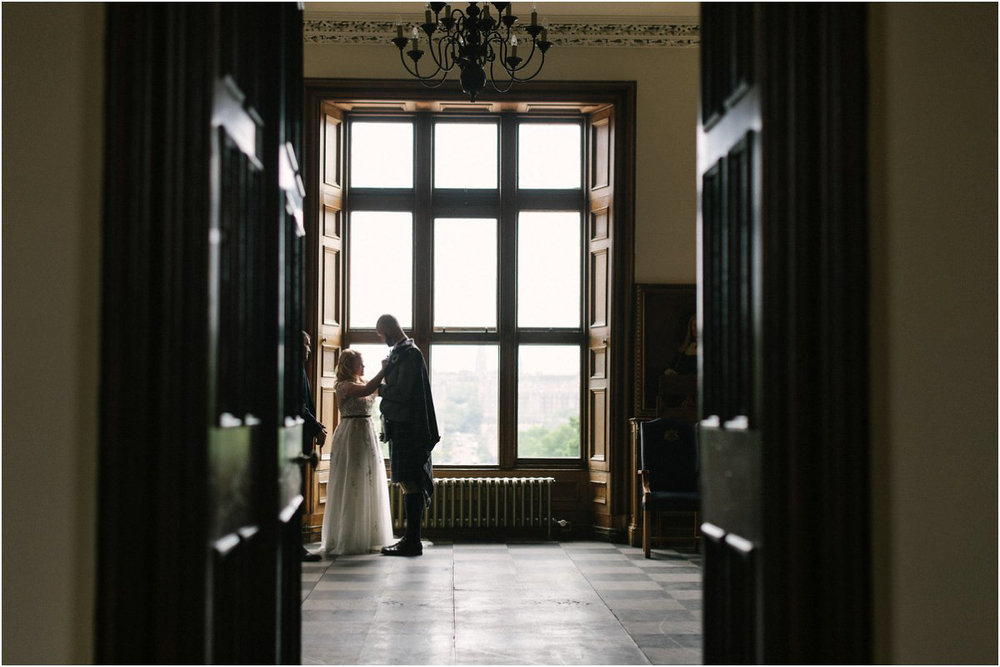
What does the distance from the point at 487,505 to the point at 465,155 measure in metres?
2.88

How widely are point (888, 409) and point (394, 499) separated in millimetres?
5926

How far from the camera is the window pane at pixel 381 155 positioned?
7949mm

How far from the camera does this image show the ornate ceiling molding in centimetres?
749

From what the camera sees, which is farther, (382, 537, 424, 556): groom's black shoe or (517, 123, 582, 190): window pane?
(517, 123, 582, 190): window pane

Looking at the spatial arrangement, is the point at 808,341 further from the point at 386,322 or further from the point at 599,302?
the point at 599,302

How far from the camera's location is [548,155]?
8.01 metres

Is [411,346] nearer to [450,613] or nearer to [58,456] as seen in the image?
[450,613]

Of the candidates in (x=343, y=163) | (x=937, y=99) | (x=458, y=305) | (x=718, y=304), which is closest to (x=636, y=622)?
(x=718, y=304)

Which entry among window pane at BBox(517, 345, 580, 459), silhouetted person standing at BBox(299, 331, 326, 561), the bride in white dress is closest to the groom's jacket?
the bride in white dress

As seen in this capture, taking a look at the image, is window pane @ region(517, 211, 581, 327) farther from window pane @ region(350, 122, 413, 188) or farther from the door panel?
the door panel

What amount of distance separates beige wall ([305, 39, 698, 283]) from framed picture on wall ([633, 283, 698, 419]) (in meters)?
0.14

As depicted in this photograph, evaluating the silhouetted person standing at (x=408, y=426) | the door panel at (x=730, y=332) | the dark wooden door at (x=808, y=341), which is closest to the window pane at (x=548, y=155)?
the silhouetted person standing at (x=408, y=426)

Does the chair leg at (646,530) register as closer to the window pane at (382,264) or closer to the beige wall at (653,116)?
the beige wall at (653,116)

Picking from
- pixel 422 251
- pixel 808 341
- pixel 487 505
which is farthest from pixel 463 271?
pixel 808 341
